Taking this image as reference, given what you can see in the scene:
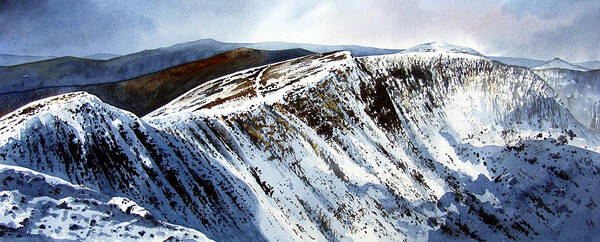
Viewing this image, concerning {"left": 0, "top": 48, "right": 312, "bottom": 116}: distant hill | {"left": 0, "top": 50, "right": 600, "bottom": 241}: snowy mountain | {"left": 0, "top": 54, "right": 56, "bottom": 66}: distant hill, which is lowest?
{"left": 0, "top": 50, "right": 600, "bottom": 241}: snowy mountain

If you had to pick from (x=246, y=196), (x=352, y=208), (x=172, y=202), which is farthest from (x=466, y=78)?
(x=172, y=202)

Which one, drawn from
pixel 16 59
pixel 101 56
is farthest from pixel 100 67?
pixel 16 59

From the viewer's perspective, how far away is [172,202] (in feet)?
34.4

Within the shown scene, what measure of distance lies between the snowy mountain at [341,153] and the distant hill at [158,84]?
0.69 meters

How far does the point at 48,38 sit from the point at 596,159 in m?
28.8

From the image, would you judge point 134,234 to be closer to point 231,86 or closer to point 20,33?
point 20,33

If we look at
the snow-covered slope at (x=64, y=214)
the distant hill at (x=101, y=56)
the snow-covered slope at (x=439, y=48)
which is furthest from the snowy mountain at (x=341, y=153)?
the distant hill at (x=101, y=56)

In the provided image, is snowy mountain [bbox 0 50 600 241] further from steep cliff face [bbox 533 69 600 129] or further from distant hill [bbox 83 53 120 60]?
steep cliff face [bbox 533 69 600 129]

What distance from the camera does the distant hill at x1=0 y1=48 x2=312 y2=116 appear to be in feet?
39.4

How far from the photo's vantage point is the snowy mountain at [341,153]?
33.1ft

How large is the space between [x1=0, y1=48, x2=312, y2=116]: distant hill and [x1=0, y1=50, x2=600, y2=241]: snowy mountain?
69 cm

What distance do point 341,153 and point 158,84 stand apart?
9492mm

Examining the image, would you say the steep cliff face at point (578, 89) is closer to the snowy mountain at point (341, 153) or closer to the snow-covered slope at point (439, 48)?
the snowy mountain at point (341, 153)

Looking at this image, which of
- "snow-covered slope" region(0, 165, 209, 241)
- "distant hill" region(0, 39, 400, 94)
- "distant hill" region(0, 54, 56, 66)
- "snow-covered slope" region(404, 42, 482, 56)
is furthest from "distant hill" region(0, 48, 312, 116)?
"snow-covered slope" region(404, 42, 482, 56)
